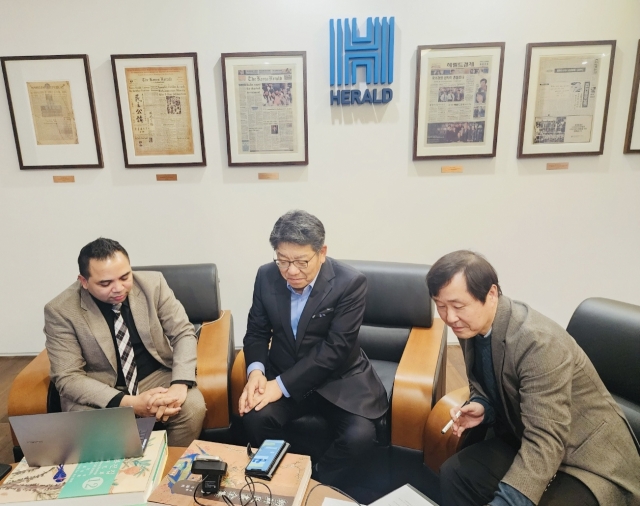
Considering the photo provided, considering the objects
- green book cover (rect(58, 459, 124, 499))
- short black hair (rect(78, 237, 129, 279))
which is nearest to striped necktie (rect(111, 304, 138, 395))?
short black hair (rect(78, 237, 129, 279))

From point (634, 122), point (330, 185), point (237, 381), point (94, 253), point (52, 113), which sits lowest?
point (237, 381)

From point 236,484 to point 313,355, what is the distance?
0.63 m

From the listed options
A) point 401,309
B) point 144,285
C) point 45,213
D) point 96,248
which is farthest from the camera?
point 45,213

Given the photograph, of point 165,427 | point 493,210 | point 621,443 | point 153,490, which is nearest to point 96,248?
point 165,427

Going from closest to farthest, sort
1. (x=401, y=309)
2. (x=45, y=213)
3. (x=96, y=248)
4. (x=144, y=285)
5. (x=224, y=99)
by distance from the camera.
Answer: (x=96, y=248)
(x=144, y=285)
(x=401, y=309)
(x=224, y=99)
(x=45, y=213)

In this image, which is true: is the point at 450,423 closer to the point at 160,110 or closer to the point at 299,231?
the point at 299,231

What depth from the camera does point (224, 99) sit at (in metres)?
2.55

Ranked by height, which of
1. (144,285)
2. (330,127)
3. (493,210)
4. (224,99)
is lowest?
(144,285)

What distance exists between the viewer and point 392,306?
205 cm

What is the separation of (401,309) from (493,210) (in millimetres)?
1226

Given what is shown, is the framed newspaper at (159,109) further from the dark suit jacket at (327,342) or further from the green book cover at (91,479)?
the green book cover at (91,479)

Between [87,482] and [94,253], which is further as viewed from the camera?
[94,253]

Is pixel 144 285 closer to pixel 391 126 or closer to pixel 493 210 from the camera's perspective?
pixel 391 126

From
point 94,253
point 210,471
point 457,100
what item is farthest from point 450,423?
point 457,100
